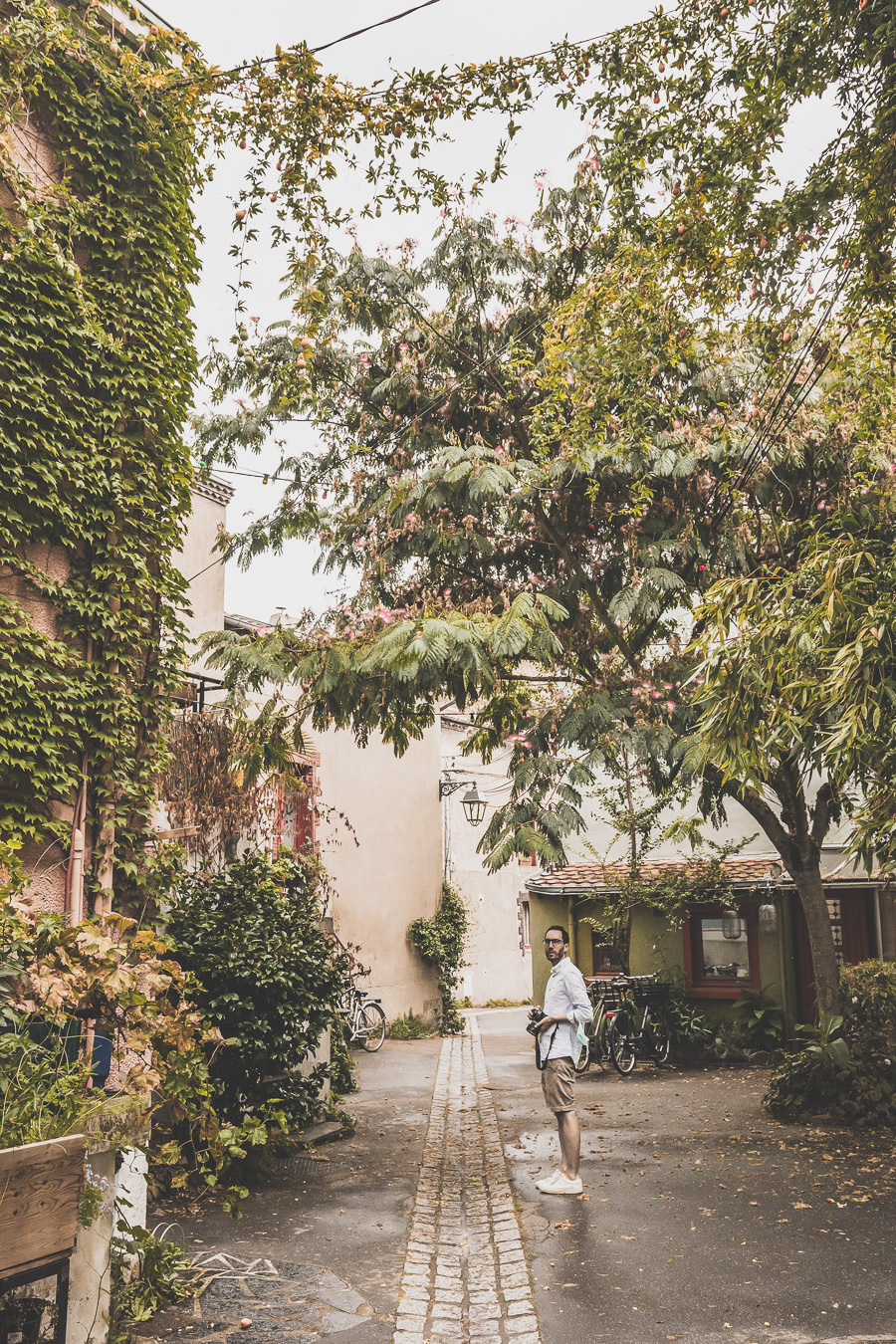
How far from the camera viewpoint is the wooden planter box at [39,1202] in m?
3.38

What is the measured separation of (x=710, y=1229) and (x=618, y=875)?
10.3 meters

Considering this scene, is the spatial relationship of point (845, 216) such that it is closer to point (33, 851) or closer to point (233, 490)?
point (33, 851)

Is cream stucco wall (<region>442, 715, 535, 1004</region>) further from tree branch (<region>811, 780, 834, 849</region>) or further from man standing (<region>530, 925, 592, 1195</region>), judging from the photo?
man standing (<region>530, 925, 592, 1195</region>)

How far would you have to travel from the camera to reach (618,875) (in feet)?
54.5

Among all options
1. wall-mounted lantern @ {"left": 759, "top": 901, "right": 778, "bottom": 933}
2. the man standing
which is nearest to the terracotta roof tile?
wall-mounted lantern @ {"left": 759, "top": 901, "right": 778, "bottom": 933}

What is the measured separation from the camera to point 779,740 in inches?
244

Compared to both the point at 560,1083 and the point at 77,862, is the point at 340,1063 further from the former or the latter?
the point at 77,862

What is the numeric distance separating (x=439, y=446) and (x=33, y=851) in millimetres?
6107

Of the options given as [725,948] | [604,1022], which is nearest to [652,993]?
[604,1022]

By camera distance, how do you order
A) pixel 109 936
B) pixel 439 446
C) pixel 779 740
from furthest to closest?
pixel 439 446 → pixel 779 740 → pixel 109 936

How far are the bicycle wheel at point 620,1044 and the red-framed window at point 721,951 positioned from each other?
2.17 m

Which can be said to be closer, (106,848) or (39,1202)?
(39,1202)

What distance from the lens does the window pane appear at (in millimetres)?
15914

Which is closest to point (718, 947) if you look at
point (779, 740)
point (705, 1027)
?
point (705, 1027)
